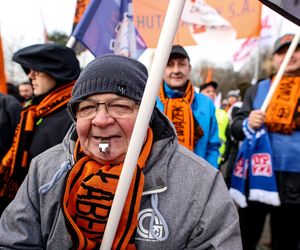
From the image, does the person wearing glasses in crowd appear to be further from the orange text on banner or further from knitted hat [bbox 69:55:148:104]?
the orange text on banner

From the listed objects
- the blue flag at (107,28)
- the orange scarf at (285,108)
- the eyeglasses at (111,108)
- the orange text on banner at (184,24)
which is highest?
the orange text on banner at (184,24)

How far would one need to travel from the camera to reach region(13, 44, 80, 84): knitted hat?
8.55ft

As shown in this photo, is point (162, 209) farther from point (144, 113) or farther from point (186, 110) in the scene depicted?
point (186, 110)

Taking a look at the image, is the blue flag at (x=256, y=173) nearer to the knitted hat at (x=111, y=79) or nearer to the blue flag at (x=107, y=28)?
the blue flag at (x=107, y=28)

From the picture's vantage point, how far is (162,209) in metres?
1.48

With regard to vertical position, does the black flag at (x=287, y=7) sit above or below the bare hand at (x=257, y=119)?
above

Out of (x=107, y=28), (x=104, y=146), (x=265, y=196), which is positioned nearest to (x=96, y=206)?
(x=104, y=146)

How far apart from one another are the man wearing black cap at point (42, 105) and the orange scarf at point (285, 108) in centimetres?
147

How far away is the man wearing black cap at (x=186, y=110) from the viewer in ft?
10.5

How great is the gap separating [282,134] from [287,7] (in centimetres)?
181

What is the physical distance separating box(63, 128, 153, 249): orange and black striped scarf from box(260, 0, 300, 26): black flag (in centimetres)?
72

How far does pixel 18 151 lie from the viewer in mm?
2598

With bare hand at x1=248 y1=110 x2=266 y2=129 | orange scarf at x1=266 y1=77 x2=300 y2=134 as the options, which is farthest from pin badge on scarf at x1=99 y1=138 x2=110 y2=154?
orange scarf at x1=266 y1=77 x2=300 y2=134

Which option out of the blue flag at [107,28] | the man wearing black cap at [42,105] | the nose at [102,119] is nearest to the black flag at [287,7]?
the nose at [102,119]
